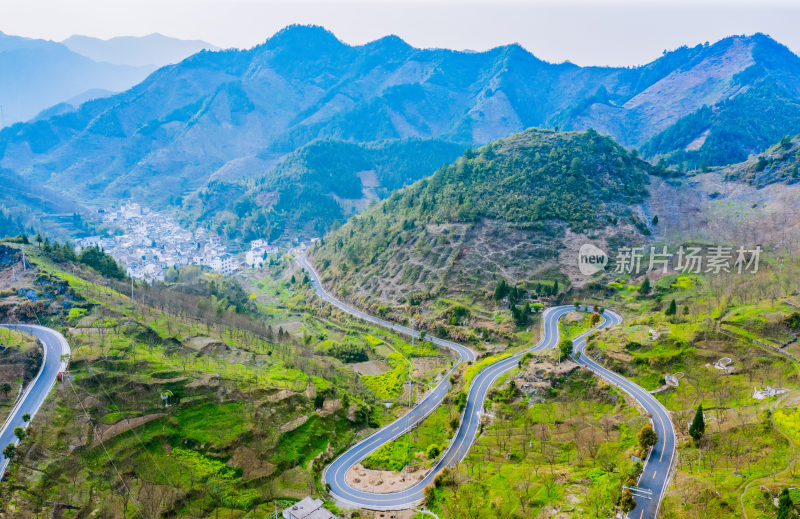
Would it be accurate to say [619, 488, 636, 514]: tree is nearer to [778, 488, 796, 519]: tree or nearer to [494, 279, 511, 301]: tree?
[778, 488, 796, 519]: tree

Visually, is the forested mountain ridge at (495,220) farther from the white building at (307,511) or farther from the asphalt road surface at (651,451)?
the white building at (307,511)

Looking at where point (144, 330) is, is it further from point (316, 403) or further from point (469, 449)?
point (469, 449)

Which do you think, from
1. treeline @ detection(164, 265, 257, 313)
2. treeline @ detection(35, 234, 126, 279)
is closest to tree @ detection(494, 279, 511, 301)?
treeline @ detection(164, 265, 257, 313)

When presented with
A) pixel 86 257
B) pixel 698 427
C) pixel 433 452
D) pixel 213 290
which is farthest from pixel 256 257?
pixel 698 427

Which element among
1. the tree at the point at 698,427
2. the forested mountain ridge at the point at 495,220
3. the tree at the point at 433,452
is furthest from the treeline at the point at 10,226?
the tree at the point at 698,427

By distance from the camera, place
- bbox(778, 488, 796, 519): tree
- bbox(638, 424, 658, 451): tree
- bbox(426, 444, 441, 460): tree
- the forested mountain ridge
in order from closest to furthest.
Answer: bbox(778, 488, 796, 519): tree → bbox(638, 424, 658, 451): tree → bbox(426, 444, 441, 460): tree → the forested mountain ridge

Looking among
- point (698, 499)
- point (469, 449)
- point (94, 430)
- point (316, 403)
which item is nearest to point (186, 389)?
point (94, 430)
